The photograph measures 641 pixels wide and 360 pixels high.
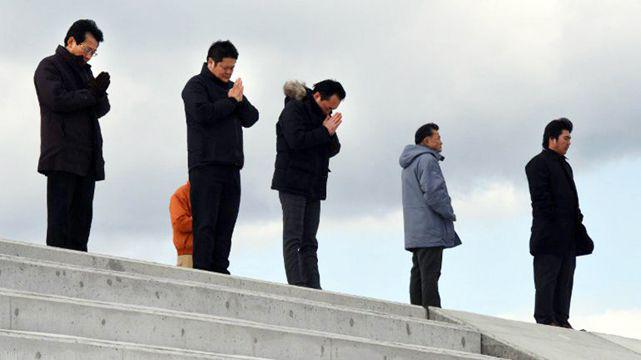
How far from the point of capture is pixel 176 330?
755 centimetres

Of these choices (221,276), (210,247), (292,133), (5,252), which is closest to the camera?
(5,252)

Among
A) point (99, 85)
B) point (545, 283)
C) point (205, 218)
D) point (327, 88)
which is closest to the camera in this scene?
point (99, 85)

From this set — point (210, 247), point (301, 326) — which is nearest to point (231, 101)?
point (210, 247)

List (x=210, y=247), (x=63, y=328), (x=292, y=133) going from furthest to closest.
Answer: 1. (x=292, y=133)
2. (x=210, y=247)
3. (x=63, y=328)

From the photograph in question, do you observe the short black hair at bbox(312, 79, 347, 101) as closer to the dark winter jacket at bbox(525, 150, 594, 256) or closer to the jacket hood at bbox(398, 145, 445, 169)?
the jacket hood at bbox(398, 145, 445, 169)

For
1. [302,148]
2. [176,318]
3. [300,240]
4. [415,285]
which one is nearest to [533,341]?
[415,285]

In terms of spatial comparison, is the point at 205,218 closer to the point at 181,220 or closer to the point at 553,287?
the point at 181,220

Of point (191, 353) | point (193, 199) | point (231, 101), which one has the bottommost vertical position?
point (191, 353)

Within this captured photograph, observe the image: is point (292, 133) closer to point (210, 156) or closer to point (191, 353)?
point (210, 156)

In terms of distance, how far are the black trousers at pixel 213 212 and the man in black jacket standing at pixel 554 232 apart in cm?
308

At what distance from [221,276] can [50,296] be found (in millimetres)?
1879

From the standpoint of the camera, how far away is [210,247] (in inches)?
382

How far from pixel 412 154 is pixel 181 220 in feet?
6.59

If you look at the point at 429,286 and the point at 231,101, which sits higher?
the point at 231,101
